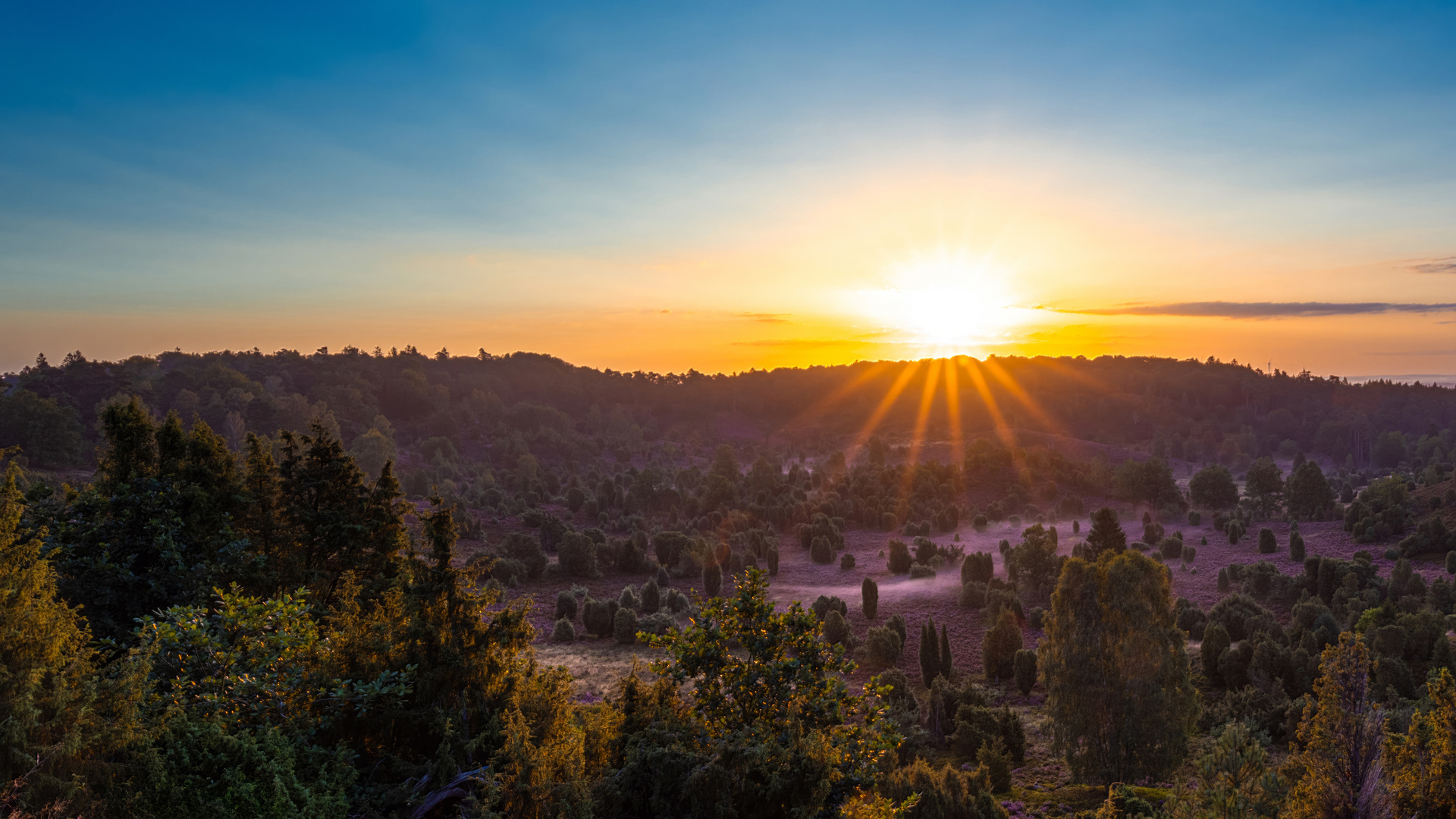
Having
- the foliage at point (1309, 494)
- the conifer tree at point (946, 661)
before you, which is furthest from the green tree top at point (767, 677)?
the foliage at point (1309, 494)

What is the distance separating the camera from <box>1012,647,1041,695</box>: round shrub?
951 inches

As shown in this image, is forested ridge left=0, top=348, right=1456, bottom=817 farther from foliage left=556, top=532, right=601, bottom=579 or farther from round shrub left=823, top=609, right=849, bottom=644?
round shrub left=823, top=609, right=849, bottom=644

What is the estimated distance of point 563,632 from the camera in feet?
95.6

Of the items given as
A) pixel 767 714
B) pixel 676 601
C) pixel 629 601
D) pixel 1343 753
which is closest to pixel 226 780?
pixel 767 714

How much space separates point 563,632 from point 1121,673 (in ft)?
67.7

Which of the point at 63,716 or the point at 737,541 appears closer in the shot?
the point at 63,716

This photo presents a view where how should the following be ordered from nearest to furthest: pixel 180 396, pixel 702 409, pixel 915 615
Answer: pixel 915 615 < pixel 180 396 < pixel 702 409

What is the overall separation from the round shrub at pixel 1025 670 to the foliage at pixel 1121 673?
7.73 meters

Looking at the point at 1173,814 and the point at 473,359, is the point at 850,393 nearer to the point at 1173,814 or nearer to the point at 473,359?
the point at 473,359

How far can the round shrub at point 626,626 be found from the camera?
28.4 meters

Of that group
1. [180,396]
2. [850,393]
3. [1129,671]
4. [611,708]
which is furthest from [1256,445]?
[180,396]

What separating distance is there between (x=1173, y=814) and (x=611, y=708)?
26.6ft

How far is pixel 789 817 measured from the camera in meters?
7.63

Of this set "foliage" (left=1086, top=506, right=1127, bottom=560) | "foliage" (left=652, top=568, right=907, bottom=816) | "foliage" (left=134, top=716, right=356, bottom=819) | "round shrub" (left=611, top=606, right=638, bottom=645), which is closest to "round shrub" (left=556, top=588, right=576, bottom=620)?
"round shrub" (left=611, top=606, right=638, bottom=645)
